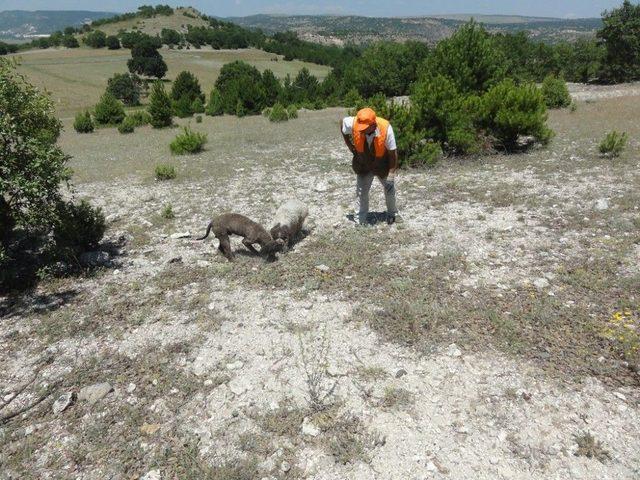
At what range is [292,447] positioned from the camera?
139 inches

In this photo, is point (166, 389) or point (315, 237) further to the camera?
point (315, 237)

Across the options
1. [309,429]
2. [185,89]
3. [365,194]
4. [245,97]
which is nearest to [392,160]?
[365,194]

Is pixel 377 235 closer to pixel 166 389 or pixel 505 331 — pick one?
pixel 505 331

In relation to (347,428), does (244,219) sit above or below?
above

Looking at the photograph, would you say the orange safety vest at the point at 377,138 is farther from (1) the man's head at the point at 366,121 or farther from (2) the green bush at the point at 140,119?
(2) the green bush at the point at 140,119

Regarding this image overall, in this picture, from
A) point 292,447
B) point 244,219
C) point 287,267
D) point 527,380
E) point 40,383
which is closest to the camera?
point 292,447

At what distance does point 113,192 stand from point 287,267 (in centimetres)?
693

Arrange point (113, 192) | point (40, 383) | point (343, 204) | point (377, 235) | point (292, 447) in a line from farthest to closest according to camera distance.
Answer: point (113, 192) < point (343, 204) < point (377, 235) < point (40, 383) < point (292, 447)

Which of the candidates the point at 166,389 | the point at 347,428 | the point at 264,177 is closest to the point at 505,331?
the point at 347,428

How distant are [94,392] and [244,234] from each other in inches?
124

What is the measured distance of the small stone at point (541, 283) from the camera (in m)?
5.45

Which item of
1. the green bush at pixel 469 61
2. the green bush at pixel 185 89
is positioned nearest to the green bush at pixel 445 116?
the green bush at pixel 469 61

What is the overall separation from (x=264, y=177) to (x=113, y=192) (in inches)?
154

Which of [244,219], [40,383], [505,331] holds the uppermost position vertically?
[244,219]
